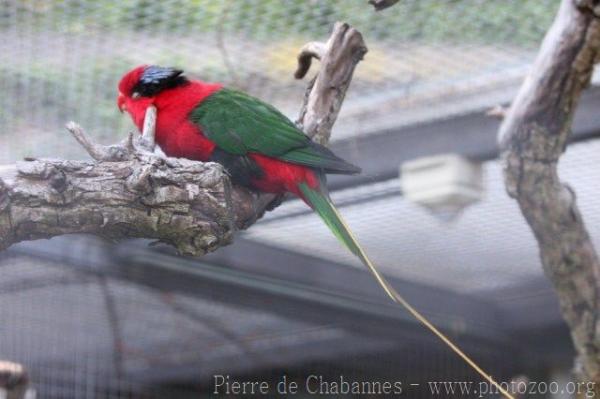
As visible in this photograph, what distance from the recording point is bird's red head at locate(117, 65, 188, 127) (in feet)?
6.08

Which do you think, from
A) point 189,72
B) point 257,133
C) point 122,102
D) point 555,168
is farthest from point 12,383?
point 555,168

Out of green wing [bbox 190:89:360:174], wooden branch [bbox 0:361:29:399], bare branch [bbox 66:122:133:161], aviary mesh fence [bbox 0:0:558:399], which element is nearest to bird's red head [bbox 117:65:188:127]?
green wing [bbox 190:89:360:174]

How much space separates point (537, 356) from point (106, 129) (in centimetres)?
189

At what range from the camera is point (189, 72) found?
251cm

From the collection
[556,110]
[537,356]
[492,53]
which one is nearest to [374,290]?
[537,356]

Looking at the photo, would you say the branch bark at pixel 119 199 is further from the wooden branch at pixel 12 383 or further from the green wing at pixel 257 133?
the wooden branch at pixel 12 383

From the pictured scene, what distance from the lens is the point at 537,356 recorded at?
11.1ft

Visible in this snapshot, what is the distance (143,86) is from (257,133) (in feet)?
1.08

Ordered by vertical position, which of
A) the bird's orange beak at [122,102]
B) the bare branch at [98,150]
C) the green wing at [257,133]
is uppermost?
the bird's orange beak at [122,102]

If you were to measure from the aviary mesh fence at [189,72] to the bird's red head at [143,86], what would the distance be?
390 millimetres

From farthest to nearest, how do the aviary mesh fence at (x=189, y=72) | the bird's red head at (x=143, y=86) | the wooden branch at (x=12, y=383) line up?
the aviary mesh fence at (x=189, y=72)
the wooden branch at (x=12, y=383)
the bird's red head at (x=143, y=86)

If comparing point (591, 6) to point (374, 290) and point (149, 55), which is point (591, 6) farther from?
point (374, 290)

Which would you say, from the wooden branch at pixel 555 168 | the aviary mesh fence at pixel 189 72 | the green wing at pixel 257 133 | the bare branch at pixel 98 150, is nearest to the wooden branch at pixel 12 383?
the aviary mesh fence at pixel 189 72

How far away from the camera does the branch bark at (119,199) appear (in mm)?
1196
